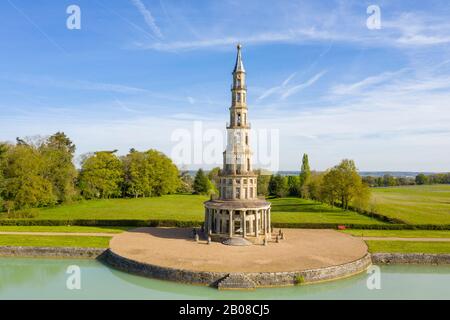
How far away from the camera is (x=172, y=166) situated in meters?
102

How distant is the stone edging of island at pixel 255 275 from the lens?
97.8ft

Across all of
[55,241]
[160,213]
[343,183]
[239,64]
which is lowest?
[55,241]

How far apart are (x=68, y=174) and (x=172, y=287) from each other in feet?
165

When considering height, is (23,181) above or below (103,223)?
above

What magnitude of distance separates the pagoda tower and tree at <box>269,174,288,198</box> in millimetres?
67118

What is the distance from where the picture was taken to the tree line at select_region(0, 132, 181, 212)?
61688 mm

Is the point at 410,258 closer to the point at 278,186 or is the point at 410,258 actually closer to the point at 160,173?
the point at 160,173

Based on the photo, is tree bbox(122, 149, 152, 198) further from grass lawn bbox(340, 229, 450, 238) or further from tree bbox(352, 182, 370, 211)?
grass lawn bbox(340, 229, 450, 238)

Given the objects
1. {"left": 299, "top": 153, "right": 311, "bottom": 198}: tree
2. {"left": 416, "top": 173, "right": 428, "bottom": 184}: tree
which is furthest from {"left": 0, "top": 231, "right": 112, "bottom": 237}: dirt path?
{"left": 416, "top": 173, "right": 428, "bottom": 184}: tree

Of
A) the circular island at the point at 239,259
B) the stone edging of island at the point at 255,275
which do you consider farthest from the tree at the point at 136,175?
the stone edging of island at the point at 255,275

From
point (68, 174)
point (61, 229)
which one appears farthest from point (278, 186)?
point (61, 229)

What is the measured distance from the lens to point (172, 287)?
29844 millimetres

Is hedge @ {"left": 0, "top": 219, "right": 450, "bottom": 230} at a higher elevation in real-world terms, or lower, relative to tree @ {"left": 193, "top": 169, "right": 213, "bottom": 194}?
lower
